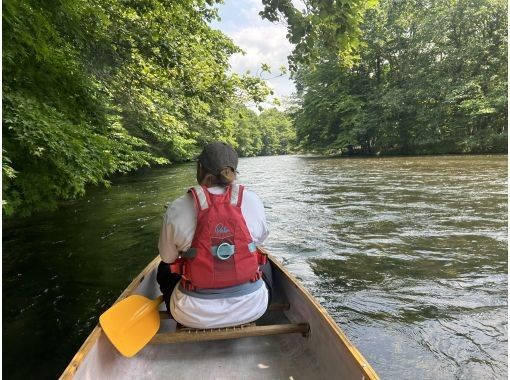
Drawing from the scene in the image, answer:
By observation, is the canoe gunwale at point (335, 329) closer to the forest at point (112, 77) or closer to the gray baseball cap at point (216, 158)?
the gray baseball cap at point (216, 158)

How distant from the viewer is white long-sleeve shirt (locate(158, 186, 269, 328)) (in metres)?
2.47

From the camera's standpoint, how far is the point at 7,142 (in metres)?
3.68

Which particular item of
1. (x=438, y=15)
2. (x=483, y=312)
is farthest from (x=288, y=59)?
(x=438, y=15)

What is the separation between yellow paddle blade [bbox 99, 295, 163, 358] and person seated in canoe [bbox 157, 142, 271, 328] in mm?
279

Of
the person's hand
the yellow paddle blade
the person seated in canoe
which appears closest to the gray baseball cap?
the person seated in canoe

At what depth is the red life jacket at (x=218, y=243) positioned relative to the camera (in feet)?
7.98

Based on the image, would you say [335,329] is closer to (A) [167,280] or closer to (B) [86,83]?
(A) [167,280]

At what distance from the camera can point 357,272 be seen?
5137 mm

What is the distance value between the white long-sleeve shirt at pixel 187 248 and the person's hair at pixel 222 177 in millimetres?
38

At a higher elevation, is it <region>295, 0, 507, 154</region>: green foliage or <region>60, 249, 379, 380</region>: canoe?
<region>295, 0, 507, 154</region>: green foliage

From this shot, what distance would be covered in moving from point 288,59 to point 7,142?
278 cm

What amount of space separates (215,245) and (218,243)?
0.02 metres

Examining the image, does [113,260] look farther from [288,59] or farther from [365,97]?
[365,97]

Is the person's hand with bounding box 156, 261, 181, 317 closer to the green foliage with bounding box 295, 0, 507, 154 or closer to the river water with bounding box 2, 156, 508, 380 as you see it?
the river water with bounding box 2, 156, 508, 380
